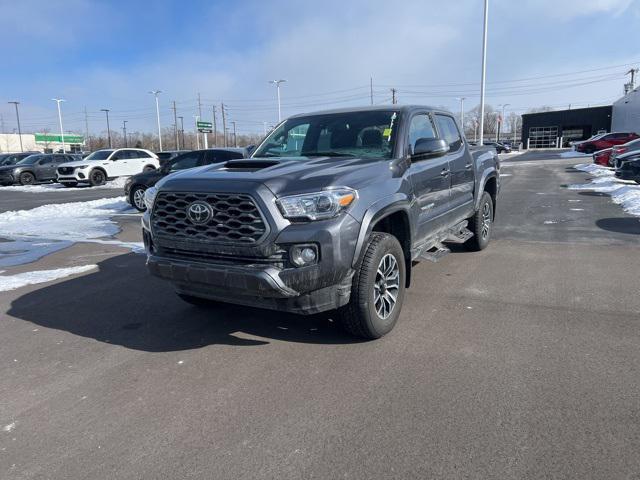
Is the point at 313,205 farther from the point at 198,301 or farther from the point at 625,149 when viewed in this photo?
the point at 625,149

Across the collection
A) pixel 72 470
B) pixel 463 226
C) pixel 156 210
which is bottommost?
pixel 72 470

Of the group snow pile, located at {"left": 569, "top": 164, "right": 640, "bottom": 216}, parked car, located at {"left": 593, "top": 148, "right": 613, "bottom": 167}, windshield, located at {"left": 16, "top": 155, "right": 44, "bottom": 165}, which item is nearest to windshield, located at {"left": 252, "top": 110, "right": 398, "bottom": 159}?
snow pile, located at {"left": 569, "top": 164, "right": 640, "bottom": 216}

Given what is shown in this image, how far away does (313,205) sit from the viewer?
345cm

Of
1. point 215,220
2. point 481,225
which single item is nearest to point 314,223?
point 215,220

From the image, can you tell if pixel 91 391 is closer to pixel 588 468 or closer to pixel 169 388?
pixel 169 388

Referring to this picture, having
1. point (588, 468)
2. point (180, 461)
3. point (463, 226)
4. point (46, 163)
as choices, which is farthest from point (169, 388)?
point (46, 163)

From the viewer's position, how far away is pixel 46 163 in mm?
26750

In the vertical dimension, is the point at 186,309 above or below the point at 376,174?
below

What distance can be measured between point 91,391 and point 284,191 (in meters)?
1.92

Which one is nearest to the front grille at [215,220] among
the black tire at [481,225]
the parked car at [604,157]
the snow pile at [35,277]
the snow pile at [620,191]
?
the snow pile at [35,277]

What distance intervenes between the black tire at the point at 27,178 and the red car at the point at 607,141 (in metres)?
37.6

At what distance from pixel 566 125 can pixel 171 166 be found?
230 feet

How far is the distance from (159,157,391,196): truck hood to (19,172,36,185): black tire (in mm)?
26355

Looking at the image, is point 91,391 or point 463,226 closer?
point 91,391
